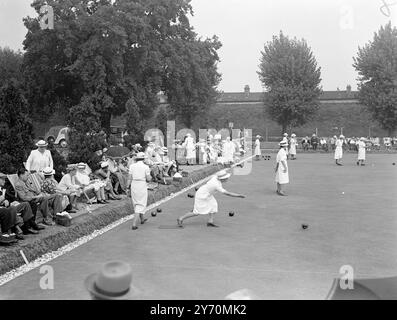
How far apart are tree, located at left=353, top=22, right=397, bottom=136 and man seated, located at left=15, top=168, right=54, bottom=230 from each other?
39.4 m

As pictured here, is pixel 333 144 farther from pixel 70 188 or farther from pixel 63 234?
pixel 63 234

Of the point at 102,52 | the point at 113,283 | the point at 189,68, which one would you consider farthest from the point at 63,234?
the point at 189,68

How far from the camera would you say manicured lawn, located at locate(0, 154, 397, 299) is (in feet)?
20.3

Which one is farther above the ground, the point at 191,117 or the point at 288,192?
the point at 191,117

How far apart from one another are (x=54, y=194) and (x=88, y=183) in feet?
6.88

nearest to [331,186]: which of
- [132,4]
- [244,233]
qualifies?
[244,233]

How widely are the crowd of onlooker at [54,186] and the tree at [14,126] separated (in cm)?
36

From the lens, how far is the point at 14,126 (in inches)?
452

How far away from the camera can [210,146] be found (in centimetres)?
2727

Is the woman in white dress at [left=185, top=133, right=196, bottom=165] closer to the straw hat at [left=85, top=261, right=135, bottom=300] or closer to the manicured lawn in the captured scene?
the manicured lawn

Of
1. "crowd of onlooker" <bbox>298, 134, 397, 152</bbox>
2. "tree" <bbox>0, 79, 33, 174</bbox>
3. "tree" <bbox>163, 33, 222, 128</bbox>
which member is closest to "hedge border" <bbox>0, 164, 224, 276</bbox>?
"tree" <bbox>0, 79, 33, 174</bbox>

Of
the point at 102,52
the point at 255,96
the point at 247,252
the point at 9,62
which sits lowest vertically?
the point at 247,252

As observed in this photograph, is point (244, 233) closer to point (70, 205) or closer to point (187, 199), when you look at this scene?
point (70, 205)

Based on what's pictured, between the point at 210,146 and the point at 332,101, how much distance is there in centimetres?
3397
